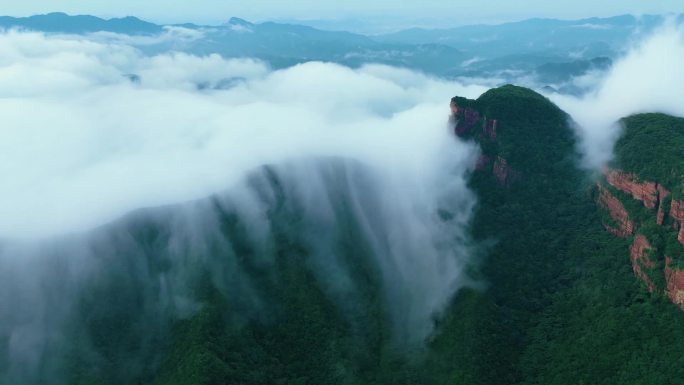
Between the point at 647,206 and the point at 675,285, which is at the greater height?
the point at 647,206

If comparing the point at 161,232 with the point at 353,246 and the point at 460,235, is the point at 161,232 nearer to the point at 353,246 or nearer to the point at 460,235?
the point at 353,246

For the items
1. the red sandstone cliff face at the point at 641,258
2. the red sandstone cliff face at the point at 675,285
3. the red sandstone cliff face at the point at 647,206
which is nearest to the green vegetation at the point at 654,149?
the red sandstone cliff face at the point at 647,206

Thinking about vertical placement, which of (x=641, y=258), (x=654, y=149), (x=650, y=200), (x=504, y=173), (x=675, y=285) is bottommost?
(x=641, y=258)

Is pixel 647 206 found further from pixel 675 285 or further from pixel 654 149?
pixel 675 285

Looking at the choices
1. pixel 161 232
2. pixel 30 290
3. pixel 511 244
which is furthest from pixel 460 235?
pixel 30 290

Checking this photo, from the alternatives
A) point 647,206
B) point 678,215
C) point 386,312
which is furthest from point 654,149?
point 386,312

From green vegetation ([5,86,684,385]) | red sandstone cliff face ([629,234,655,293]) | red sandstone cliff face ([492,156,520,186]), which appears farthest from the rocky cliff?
red sandstone cliff face ([492,156,520,186])
